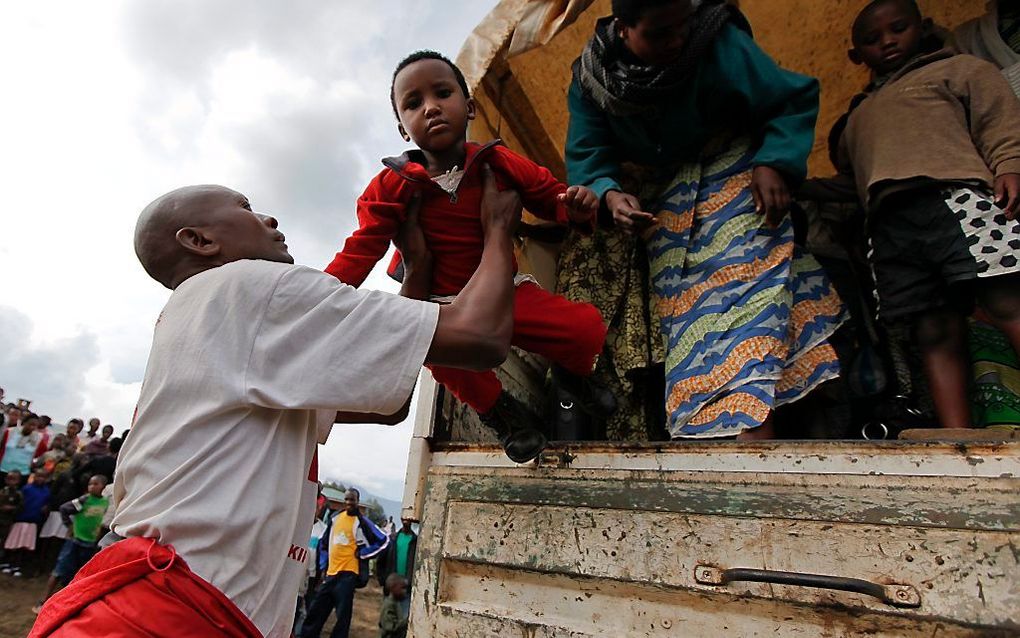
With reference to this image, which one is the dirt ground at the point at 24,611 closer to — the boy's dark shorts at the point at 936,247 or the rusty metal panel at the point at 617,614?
the rusty metal panel at the point at 617,614

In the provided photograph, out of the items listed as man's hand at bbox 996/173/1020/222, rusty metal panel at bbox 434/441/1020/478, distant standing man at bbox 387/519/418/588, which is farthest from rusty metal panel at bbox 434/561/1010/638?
distant standing man at bbox 387/519/418/588

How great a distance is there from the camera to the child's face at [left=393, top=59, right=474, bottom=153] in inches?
67.1

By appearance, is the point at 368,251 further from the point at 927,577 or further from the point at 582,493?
the point at 927,577

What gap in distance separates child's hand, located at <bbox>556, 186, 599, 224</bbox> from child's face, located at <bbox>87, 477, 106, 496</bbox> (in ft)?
25.1

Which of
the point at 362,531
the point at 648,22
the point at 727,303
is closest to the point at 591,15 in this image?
the point at 648,22

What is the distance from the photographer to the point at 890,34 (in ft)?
6.50

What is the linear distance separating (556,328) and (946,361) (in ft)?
3.48

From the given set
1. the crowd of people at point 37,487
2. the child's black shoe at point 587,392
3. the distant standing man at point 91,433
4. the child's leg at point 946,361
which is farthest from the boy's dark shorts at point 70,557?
the child's leg at point 946,361

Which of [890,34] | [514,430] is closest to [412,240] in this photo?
[514,430]

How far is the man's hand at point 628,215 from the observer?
64.8 inches

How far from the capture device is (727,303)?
1.65 m

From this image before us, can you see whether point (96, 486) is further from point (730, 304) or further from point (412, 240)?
point (730, 304)

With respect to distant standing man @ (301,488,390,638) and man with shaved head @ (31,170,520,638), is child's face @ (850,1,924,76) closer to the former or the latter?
man with shaved head @ (31,170,520,638)

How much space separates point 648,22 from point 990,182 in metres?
1.01
